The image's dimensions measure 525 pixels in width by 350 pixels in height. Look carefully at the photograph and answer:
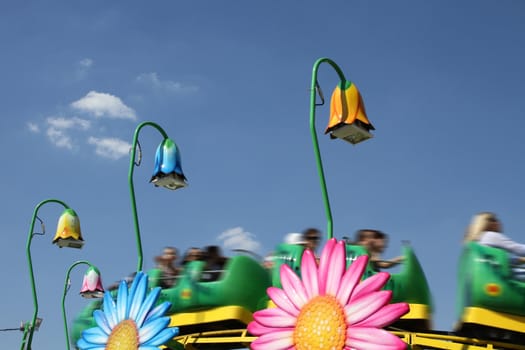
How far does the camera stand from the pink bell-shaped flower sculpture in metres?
14.6

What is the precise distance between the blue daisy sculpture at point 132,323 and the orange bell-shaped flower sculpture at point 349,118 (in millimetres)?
2611

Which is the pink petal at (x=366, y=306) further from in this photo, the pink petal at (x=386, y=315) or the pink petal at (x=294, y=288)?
the pink petal at (x=294, y=288)

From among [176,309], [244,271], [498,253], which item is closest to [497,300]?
[498,253]

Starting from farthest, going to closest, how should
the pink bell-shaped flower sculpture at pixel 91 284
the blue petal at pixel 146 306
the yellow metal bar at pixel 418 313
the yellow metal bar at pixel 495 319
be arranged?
the pink bell-shaped flower sculpture at pixel 91 284
the blue petal at pixel 146 306
the yellow metal bar at pixel 418 313
the yellow metal bar at pixel 495 319

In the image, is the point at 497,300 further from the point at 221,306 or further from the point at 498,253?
the point at 221,306

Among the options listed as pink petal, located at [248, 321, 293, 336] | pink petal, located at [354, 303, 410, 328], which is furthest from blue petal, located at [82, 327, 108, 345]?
pink petal, located at [354, 303, 410, 328]

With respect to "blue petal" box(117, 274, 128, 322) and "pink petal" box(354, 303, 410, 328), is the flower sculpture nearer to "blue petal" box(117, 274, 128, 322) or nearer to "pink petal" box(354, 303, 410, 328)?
"blue petal" box(117, 274, 128, 322)

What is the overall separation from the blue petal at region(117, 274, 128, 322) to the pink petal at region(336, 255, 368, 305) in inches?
120

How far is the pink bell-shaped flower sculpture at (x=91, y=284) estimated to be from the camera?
14562 millimetres

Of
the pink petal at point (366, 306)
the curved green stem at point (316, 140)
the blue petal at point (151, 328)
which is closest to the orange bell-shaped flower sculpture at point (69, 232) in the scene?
the blue petal at point (151, 328)

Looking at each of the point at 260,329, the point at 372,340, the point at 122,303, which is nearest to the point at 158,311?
the point at 122,303

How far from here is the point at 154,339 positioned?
780cm

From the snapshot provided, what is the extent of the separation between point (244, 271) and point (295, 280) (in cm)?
218

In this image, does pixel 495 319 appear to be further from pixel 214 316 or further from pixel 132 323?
pixel 132 323
